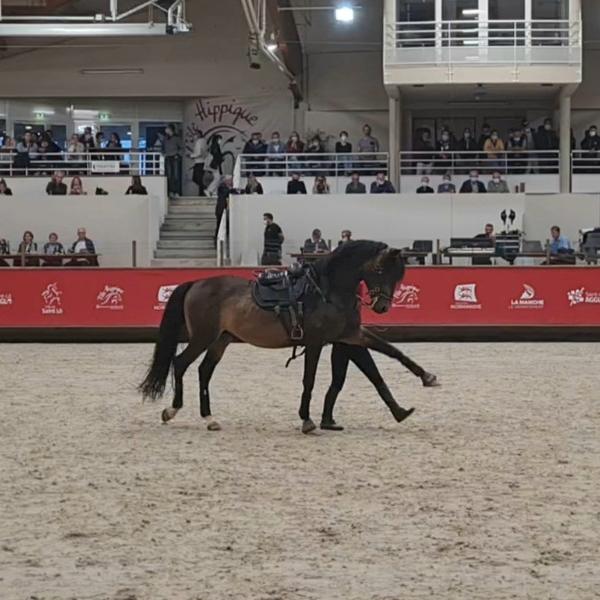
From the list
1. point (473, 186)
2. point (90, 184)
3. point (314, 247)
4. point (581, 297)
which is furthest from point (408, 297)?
point (90, 184)

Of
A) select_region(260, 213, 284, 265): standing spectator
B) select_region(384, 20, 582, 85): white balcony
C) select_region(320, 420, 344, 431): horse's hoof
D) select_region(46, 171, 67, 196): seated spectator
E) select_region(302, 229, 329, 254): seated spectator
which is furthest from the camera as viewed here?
select_region(384, 20, 582, 85): white balcony

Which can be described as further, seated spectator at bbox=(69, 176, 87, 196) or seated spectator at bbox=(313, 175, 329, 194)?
seated spectator at bbox=(313, 175, 329, 194)

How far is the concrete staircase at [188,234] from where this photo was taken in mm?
25984

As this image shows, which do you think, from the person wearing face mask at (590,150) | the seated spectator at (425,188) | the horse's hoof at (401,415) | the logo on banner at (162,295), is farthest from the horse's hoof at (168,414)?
the person wearing face mask at (590,150)

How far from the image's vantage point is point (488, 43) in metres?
29.0

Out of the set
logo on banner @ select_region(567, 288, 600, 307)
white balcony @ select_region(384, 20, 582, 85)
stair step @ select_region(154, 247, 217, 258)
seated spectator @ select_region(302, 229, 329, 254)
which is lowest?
logo on banner @ select_region(567, 288, 600, 307)

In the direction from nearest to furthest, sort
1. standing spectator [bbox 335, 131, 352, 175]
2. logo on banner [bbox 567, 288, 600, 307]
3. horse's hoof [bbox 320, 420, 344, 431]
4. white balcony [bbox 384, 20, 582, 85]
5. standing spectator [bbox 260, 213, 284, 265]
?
1. horse's hoof [bbox 320, 420, 344, 431]
2. logo on banner [bbox 567, 288, 600, 307]
3. standing spectator [bbox 260, 213, 284, 265]
4. white balcony [bbox 384, 20, 582, 85]
5. standing spectator [bbox 335, 131, 352, 175]

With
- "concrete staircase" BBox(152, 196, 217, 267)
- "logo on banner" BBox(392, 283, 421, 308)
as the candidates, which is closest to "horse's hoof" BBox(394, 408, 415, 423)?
"logo on banner" BBox(392, 283, 421, 308)

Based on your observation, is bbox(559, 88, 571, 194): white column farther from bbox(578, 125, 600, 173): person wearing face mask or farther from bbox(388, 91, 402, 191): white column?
bbox(388, 91, 402, 191): white column

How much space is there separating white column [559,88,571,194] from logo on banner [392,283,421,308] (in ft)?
39.3

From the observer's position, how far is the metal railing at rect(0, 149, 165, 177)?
30.2 m

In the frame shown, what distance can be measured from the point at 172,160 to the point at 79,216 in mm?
6491

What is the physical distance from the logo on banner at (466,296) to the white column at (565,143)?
1159 cm

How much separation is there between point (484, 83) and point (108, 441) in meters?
21.6
